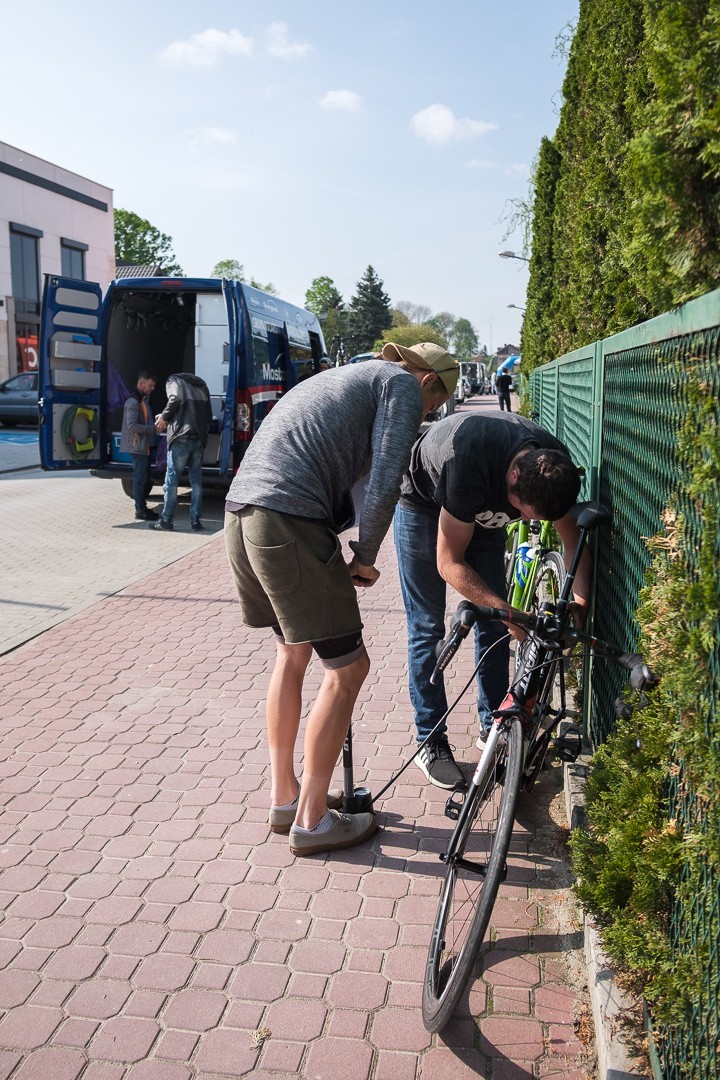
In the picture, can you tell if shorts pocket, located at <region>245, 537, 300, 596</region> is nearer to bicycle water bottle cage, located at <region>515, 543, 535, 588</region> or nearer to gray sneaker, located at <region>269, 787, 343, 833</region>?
gray sneaker, located at <region>269, 787, 343, 833</region>

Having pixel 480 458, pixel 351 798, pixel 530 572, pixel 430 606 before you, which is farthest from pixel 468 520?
pixel 530 572

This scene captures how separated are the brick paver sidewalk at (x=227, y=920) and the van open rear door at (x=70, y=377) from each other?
22.3 ft

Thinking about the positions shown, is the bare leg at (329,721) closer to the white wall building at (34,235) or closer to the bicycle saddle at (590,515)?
the bicycle saddle at (590,515)

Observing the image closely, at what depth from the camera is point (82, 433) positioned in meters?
11.9

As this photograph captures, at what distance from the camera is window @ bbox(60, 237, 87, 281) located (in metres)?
43.9

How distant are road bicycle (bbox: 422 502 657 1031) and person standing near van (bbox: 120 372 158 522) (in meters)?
8.92

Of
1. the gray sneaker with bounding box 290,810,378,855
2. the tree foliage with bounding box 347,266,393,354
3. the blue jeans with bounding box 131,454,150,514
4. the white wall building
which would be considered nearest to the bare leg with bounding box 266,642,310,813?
the gray sneaker with bounding box 290,810,378,855

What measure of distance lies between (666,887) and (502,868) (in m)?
0.45

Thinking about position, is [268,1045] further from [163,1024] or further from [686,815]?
[686,815]

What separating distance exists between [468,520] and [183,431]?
25.5ft

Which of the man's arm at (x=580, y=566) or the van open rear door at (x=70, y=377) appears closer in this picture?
the man's arm at (x=580, y=566)

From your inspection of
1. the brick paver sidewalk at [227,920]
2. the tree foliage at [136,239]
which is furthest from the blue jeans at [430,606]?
the tree foliage at [136,239]

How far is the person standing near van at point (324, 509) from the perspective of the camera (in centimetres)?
331

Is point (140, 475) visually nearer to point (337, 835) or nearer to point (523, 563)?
point (523, 563)
